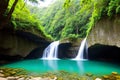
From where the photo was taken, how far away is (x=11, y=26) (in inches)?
510

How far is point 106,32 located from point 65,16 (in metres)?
20.6

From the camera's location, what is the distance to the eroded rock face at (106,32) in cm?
1034

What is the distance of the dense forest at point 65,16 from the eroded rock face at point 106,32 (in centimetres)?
36

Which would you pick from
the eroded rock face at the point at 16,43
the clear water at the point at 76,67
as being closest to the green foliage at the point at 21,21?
the eroded rock face at the point at 16,43

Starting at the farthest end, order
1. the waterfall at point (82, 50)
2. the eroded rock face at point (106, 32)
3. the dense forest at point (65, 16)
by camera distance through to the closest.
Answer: the waterfall at point (82, 50) → the eroded rock face at point (106, 32) → the dense forest at point (65, 16)

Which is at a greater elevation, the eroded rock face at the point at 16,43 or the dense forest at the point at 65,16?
the dense forest at the point at 65,16

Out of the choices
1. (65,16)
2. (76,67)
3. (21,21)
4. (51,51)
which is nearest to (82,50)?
(51,51)

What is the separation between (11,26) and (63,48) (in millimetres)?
7633

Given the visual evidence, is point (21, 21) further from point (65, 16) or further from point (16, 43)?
point (65, 16)

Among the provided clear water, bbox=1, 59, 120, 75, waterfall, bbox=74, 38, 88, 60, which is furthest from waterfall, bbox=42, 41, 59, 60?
clear water, bbox=1, 59, 120, 75

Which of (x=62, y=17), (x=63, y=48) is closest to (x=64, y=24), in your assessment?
(x=62, y=17)

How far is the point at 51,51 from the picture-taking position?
1919cm

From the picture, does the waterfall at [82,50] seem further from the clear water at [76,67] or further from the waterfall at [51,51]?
the clear water at [76,67]

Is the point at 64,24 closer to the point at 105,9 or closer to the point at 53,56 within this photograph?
the point at 53,56
